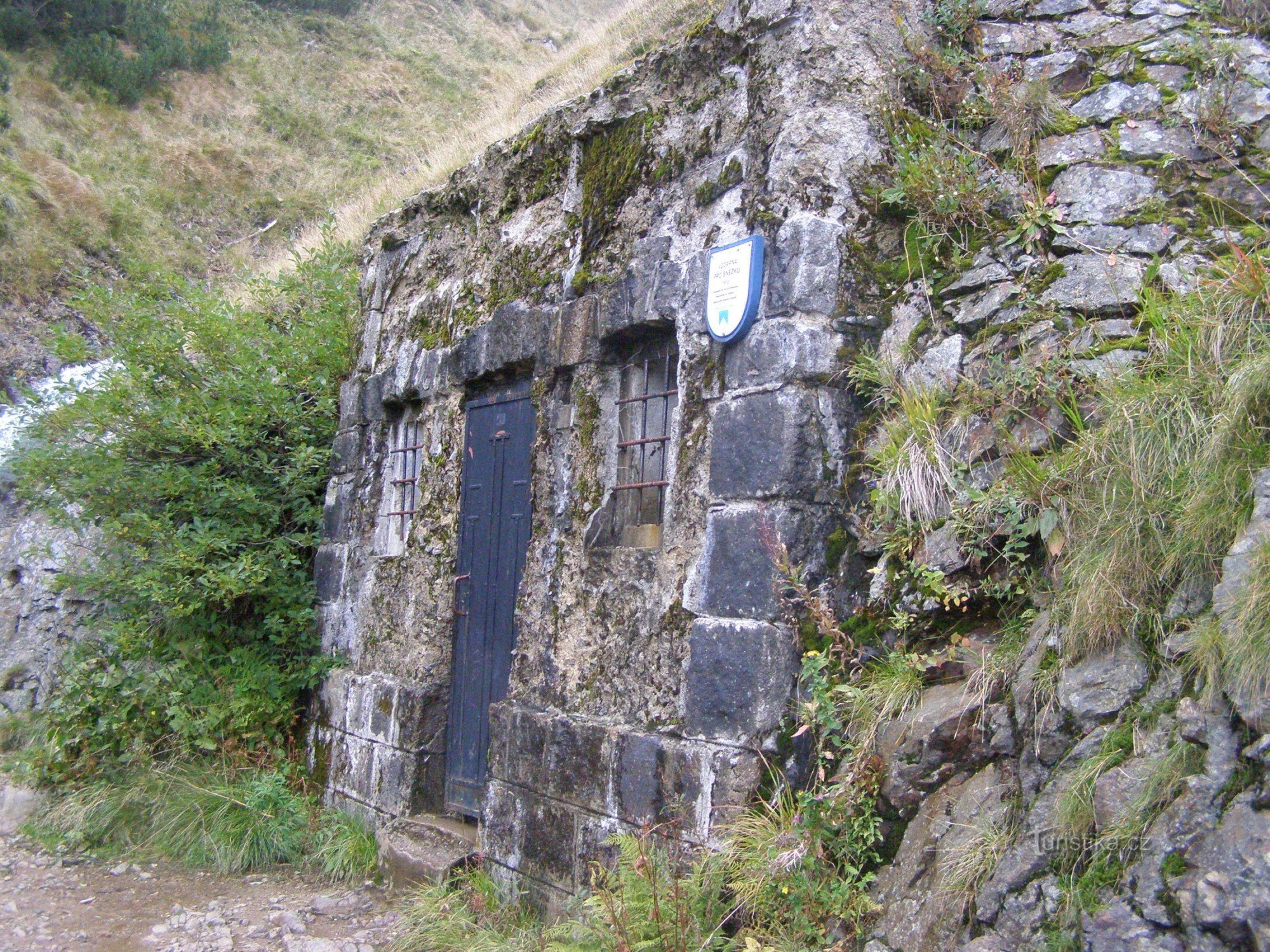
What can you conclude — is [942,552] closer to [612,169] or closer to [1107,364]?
[1107,364]

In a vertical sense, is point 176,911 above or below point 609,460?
below

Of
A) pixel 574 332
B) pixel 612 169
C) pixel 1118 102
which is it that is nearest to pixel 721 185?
pixel 612 169

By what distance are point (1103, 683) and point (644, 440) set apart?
7.24 ft

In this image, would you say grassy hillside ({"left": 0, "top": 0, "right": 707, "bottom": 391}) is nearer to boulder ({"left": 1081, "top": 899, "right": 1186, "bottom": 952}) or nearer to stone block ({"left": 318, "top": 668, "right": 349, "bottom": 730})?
stone block ({"left": 318, "top": 668, "right": 349, "bottom": 730})

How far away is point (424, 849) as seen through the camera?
4922 millimetres

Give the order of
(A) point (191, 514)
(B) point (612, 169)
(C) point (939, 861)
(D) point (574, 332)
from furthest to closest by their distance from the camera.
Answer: (A) point (191, 514) → (B) point (612, 169) → (D) point (574, 332) → (C) point (939, 861)

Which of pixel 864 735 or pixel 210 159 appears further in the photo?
pixel 210 159

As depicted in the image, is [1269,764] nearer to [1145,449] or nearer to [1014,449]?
[1145,449]

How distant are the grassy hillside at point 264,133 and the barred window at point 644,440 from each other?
215 inches

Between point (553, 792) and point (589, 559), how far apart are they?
37.3 inches

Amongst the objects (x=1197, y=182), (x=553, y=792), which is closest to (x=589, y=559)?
(x=553, y=792)

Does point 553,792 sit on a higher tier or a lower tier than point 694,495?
lower

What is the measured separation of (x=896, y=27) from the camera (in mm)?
4109

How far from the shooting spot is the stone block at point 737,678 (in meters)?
3.38
